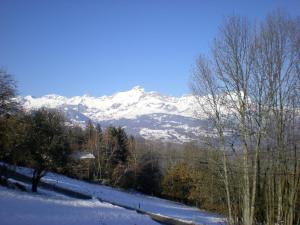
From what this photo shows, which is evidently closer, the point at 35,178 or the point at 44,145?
the point at 44,145

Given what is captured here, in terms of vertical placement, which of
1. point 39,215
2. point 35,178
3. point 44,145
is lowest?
point 39,215

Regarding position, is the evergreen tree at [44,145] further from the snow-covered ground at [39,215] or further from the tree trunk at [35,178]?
the snow-covered ground at [39,215]

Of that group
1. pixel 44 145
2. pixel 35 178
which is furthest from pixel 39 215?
pixel 35 178

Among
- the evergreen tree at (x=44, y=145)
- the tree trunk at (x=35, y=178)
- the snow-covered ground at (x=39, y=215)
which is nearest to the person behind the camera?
the snow-covered ground at (x=39, y=215)

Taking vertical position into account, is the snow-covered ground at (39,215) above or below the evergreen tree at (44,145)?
below

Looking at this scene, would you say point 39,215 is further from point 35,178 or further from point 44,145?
point 35,178

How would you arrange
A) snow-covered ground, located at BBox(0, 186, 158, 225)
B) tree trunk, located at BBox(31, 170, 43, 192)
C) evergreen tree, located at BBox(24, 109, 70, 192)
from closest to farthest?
snow-covered ground, located at BBox(0, 186, 158, 225)
evergreen tree, located at BBox(24, 109, 70, 192)
tree trunk, located at BBox(31, 170, 43, 192)

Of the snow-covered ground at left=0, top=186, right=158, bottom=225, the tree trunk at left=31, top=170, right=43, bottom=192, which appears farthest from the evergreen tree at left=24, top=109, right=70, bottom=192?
the snow-covered ground at left=0, top=186, right=158, bottom=225

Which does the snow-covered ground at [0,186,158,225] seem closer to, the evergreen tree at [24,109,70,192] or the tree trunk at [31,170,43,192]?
the evergreen tree at [24,109,70,192]

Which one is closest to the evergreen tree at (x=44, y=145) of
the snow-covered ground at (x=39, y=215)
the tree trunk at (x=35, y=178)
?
the tree trunk at (x=35, y=178)

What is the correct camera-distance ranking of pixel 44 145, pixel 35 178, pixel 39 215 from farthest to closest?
pixel 35 178
pixel 44 145
pixel 39 215

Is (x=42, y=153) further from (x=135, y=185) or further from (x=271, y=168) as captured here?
(x=135, y=185)

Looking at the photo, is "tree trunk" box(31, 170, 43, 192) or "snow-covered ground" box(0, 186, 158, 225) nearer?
"snow-covered ground" box(0, 186, 158, 225)

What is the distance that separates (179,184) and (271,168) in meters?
47.0
